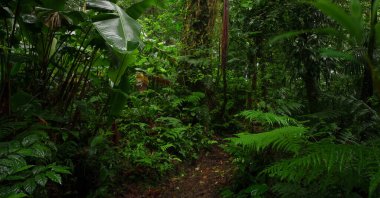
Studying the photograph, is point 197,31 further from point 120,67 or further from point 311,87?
point 120,67

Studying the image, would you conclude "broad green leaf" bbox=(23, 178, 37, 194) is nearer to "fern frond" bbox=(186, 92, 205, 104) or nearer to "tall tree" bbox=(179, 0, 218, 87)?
"fern frond" bbox=(186, 92, 205, 104)

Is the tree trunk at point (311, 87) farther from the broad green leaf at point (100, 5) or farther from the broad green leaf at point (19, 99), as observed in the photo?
the broad green leaf at point (19, 99)

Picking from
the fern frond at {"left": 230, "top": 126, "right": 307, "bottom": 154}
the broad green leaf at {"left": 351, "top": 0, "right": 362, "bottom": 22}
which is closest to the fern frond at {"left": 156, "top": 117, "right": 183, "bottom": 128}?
the fern frond at {"left": 230, "top": 126, "right": 307, "bottom": 154}

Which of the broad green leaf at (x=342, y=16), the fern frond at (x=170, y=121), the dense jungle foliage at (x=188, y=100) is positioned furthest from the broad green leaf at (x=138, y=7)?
the broad green leaf at (x=342, y=16)

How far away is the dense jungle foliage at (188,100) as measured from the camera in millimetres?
2357

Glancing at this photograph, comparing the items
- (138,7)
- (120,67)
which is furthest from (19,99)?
(138,7)

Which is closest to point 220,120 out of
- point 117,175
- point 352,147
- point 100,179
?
point 117,175

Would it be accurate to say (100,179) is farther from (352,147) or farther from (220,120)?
(220,120)

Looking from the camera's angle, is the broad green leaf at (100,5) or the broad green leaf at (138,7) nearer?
the broad green leaf at (100,5)

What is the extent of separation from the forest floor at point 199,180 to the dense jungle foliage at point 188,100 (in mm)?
134

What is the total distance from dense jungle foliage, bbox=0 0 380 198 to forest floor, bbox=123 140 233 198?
13 cm

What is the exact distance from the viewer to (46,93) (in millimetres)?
3598

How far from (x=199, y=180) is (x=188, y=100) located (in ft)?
6.36

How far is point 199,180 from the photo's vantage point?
14.2ft
